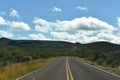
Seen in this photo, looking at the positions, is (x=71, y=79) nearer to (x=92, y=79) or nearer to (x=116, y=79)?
(x=92, y=79)

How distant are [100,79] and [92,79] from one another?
21.6 inches

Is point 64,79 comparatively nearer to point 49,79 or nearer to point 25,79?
point 49,79

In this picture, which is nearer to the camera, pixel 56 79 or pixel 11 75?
pixel 56 79

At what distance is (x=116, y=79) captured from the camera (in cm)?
2606

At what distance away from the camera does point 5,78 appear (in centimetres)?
2591

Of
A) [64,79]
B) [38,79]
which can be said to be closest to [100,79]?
[64,79]

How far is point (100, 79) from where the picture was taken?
2591 centimetres

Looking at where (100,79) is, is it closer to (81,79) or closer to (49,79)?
(81,79)

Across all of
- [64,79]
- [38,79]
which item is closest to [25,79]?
[38,79]

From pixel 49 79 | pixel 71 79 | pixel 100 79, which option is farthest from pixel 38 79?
pixel 100 79

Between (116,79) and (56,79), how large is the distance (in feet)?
13.7

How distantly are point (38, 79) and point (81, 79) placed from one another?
118 inches

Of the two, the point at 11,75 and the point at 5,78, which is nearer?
the point at 5,78

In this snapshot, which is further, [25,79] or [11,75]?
[11,75]
